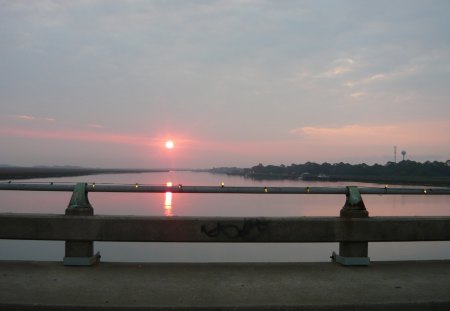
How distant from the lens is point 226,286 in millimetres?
5320

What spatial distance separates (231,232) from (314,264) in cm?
134

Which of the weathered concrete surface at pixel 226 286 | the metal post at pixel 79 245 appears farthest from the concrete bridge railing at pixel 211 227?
the weathered concrete surface at pixel 226 286

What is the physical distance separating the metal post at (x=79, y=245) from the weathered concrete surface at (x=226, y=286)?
0.36 feet

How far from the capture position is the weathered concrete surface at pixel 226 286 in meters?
4.70

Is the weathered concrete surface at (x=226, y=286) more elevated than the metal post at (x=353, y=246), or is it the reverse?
the metal post at (x=353, y=246)

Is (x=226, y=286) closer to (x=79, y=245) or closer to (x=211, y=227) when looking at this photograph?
(x=211, y=227)

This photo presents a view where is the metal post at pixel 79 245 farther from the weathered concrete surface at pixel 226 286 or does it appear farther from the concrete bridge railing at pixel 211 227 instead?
the weathered concrete surface at pixel 226 286

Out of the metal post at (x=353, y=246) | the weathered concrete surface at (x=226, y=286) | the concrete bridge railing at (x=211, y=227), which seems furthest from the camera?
the metal post at (x=353, y=246)

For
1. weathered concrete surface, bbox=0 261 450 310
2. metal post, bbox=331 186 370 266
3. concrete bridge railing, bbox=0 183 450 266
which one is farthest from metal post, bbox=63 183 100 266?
metal post, bbox=331 186 370 266

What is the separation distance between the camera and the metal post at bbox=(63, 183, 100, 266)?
19.8ft

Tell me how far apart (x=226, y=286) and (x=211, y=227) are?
957 millimetres

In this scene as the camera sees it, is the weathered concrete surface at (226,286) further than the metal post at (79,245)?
No

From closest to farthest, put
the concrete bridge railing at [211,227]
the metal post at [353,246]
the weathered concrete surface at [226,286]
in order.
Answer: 1. the weathered concrete surface at [226,286]
2. the concrete bridge railing at [211,227]
3. the metal post at [353,246]

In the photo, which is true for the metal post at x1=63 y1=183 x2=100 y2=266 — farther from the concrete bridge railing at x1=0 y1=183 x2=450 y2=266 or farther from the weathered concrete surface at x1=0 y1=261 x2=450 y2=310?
the weathered concrete surface at x1=0 y1=261 x2=450 y2=310
